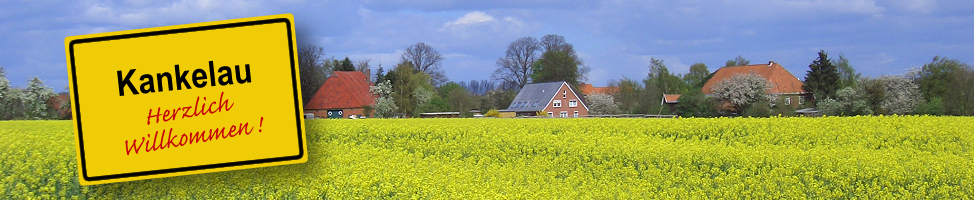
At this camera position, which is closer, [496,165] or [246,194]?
[246,194]

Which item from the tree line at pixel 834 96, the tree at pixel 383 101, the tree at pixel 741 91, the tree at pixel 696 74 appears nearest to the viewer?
the tree line at pixel 834 96

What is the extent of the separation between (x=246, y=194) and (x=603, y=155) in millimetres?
6991

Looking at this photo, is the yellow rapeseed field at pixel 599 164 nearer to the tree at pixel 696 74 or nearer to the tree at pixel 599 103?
the tree at pixel 599 103

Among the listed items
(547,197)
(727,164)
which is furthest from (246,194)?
(727,164)

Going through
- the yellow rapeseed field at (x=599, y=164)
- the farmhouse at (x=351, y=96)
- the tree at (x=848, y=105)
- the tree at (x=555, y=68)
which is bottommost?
the tree at (x=848, y=105)

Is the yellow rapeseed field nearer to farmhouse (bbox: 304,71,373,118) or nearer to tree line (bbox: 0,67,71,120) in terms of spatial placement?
tree line (bbox: 0,67,71,120)

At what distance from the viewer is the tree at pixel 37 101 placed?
26797 mm

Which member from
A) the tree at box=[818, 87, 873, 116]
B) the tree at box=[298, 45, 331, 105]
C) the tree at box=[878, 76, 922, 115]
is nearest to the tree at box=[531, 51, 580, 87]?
the tree at box=[818, 87, 873, 116]

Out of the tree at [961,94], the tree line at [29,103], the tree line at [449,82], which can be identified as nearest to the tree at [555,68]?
the tree line at [449,82]

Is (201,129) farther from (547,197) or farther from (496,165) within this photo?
(496,165)

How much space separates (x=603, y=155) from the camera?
13.7m

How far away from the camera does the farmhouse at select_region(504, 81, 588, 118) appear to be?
58.2 metres

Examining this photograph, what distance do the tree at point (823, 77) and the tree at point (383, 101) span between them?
96.4ft

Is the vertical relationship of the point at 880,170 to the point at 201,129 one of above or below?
below
